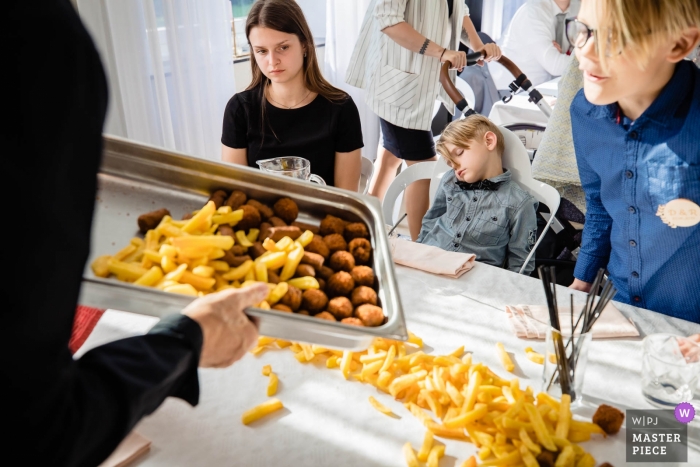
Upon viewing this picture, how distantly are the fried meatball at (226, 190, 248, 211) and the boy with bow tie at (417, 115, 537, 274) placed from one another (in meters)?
1.17

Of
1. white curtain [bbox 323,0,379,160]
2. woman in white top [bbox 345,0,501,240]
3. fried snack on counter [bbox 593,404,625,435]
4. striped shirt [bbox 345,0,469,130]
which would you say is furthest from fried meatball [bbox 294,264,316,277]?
white curtain [bbox 323,0,379,160]

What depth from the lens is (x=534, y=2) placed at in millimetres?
5168

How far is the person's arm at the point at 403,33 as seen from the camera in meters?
3.09

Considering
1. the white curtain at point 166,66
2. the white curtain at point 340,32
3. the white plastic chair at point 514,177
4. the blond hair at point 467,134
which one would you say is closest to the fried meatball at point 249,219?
the white plastic chair at point 514,177

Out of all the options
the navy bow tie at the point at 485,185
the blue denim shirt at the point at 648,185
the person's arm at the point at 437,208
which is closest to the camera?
the blue denim shirt at the point at 648,185

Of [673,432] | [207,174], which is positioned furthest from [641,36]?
[207,174]

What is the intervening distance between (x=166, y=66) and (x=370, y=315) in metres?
2.73

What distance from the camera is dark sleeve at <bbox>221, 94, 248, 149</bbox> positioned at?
2.45 m

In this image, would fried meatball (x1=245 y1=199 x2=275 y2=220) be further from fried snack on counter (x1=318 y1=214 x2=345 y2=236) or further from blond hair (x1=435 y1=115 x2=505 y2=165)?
blond hair (x1=435 y1=115 x2=505 y2=165)

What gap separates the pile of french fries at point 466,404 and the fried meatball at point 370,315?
8.0 inches

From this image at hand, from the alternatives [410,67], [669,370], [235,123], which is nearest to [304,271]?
[669,370]

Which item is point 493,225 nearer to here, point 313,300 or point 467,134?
point 467,134

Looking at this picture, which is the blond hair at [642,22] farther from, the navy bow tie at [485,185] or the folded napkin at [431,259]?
the navy bow tie at [485,185]

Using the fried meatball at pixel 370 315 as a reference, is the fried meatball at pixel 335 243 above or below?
above
